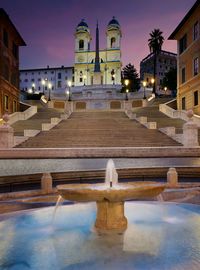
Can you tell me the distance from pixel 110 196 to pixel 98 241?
96 centimetres

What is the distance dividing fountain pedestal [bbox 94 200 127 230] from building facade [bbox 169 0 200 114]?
82.4ft

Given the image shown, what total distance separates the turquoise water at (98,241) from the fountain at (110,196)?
303 millimetres

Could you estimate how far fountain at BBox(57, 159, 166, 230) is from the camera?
14.6 feet

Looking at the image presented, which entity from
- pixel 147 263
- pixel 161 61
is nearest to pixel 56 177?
pixel 147 263

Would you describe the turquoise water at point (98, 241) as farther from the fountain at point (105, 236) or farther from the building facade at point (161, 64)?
the building facade at point (161, 64)

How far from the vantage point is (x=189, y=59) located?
29875mm

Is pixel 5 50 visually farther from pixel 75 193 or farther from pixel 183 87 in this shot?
pixel 75 193

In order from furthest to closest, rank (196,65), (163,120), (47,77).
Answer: (47,77) → (196,65) → (163,120)

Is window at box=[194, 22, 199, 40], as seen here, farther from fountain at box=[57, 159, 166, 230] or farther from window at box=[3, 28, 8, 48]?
fountain at box=[57, 159, 166, 230]

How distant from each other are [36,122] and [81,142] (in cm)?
1017

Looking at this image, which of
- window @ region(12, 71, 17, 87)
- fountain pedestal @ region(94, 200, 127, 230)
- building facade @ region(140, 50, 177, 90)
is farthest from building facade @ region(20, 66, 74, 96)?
fountain pedestal @ region(94, 200, 127, 230)

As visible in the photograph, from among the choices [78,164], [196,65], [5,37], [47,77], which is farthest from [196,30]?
[47,77]

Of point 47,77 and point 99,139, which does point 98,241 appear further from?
point 47,77

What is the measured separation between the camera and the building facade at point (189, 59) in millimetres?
27500
